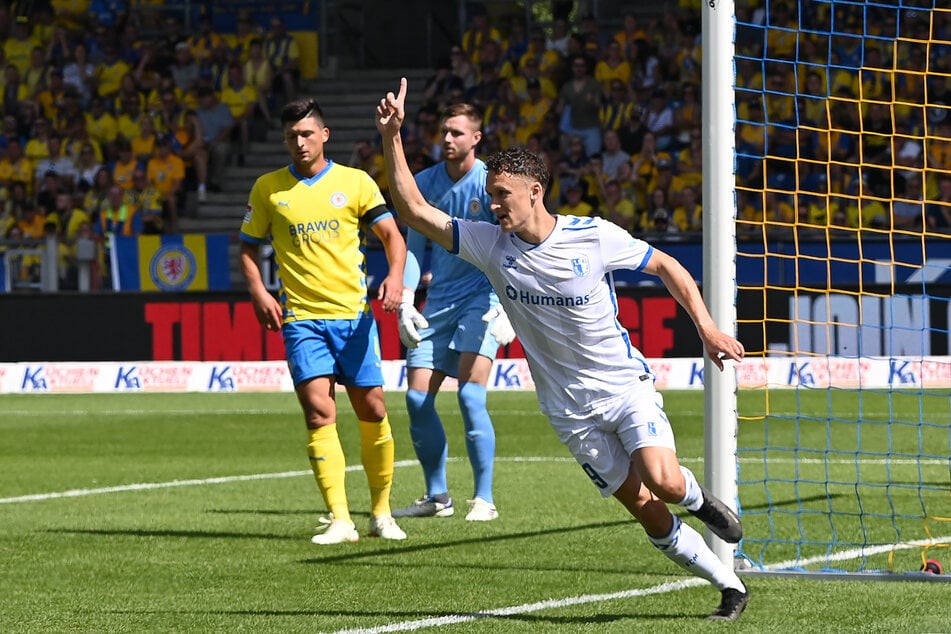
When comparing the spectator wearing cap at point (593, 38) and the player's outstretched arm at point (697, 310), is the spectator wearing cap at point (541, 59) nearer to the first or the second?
the spectator wearing cap at point (593, 38)

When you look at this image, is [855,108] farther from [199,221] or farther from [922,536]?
[922,536]

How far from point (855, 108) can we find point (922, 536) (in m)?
14.3

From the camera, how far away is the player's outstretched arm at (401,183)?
6.24m

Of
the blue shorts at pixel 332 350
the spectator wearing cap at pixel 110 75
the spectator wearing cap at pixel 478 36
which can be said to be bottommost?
the blue shorts at pixel 332 350

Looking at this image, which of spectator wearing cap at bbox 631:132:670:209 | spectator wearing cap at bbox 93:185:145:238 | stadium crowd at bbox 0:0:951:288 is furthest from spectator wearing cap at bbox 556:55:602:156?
spectator wearing cap at bbox 93:185:145:238

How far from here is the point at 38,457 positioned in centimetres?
1310

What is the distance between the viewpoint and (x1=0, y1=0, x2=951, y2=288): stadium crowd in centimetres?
2120

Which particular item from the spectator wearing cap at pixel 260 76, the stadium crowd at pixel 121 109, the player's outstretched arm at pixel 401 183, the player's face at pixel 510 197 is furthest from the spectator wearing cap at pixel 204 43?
the player's face at pixel 510 197

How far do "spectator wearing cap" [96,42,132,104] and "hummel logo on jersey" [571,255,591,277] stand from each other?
23.4 metres

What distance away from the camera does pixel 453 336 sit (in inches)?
375

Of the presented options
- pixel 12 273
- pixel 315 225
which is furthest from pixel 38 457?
pixel 12 273

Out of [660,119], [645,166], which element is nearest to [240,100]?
[660,119]

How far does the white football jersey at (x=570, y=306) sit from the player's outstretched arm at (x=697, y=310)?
0.08m

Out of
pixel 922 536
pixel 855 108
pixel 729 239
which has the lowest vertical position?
pixel 922 536
